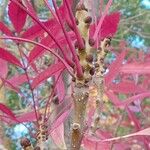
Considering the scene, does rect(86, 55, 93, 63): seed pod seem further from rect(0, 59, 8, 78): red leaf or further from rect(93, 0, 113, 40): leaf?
rect(0, 59, 8, 78): red leaf

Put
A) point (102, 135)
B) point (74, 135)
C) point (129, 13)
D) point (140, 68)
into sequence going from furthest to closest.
A: point (129, 13), point (102, 135), point (140, 68), point (74, 135)

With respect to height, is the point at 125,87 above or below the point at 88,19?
below

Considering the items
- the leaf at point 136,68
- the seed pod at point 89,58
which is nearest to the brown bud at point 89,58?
the seed pod at point 89,58

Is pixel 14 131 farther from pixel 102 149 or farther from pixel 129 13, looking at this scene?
pixel 102 149

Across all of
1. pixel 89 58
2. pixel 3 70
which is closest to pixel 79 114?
pixel 89 58

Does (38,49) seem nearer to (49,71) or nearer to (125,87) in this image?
(49,71)

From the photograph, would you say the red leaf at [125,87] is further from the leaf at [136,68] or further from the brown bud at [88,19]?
the brown bud at [88,19]

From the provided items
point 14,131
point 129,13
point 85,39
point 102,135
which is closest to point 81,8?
point 85,39

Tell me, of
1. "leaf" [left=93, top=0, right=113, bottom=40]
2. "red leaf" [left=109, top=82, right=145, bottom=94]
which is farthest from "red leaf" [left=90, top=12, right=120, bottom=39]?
"red leaf" [left=109, top=82, right=145, bottom=94]
